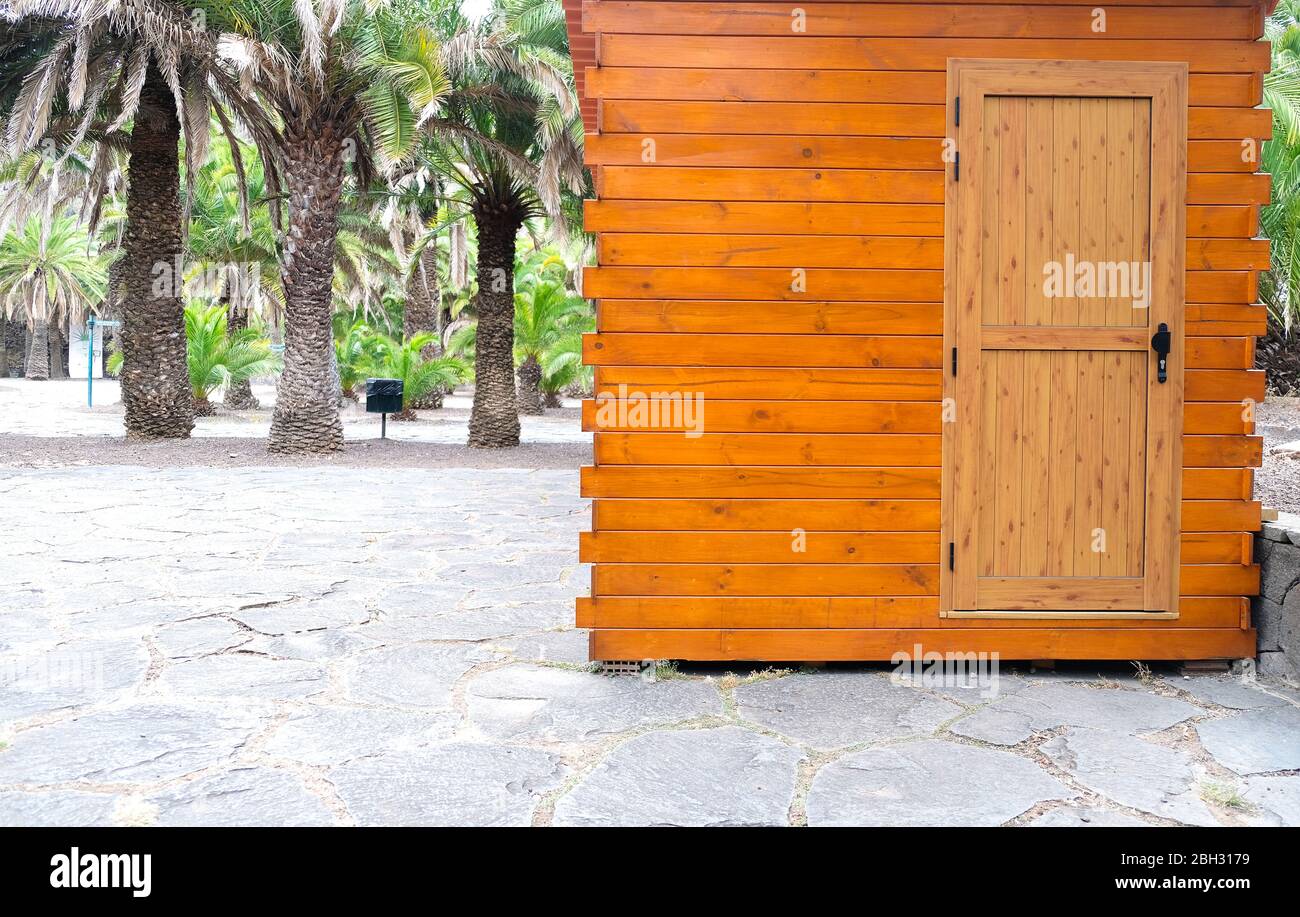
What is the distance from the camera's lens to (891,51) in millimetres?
4527

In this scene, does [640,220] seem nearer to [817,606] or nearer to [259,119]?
[817,606]

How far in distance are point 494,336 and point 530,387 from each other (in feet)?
31.6

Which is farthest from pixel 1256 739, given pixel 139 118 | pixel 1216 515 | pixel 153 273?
pixel 139 118

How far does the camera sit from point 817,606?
4.63 meters

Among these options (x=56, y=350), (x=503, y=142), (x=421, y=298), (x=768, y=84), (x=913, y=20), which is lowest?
(x=768, y=84)

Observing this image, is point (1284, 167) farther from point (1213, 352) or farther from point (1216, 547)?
point (1216, 547)

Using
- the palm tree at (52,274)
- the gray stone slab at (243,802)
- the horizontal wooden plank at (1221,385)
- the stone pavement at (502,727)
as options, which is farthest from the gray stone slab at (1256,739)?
the palm tree at (52,274)

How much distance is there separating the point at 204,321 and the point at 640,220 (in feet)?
56.6

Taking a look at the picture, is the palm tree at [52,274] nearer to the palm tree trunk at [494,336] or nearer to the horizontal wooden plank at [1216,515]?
the palm tree trunk at [494,336]

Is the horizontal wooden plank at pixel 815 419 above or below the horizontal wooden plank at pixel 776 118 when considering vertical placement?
below

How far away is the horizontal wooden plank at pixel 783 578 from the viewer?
15.1 ft

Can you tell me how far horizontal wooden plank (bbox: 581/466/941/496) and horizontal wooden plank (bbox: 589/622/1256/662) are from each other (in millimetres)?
487

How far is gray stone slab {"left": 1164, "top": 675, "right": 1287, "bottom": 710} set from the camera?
4277mm

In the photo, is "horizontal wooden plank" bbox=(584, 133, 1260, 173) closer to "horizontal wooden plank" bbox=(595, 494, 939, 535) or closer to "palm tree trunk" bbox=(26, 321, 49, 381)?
"horizontal wooden plank" bbox=(595, 494, 939, 535)
